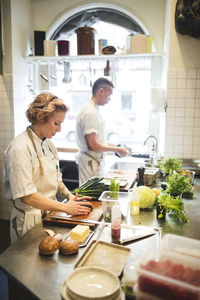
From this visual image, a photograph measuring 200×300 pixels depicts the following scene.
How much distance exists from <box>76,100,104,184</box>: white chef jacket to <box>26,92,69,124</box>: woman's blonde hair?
1209mm

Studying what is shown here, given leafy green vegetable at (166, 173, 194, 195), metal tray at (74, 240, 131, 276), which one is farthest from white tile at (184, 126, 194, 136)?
metal tray at (74, 240, 131, 276)

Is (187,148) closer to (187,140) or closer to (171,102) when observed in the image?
(187,140)

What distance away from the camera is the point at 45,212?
170 cm

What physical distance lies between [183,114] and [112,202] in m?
1.97

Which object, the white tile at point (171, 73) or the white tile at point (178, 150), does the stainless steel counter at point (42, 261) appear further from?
the white tile at point (171, 73)

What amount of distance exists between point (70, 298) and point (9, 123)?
313 centimetres

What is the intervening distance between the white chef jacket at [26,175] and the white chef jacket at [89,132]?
3.61 feet

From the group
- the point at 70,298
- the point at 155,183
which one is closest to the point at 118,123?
the point at 155,183

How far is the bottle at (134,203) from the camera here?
1.71 m

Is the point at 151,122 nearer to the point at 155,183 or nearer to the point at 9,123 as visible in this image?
the point at 155,183

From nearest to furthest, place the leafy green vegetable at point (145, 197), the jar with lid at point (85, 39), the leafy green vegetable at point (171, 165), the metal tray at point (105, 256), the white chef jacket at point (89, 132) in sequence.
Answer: the metal tray at point (105, 256), the leafy green vegetable at point (145, 197), the leafy green vegetable at point (171, 165), the white chef jacket at point (89, 132), the jar with lid at point (85, 39)

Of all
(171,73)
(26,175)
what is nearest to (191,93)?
(171,73)

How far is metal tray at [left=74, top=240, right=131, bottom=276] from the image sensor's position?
115 centimetres

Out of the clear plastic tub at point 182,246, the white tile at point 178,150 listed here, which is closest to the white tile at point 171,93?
the white tile at point 178,150
